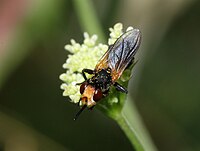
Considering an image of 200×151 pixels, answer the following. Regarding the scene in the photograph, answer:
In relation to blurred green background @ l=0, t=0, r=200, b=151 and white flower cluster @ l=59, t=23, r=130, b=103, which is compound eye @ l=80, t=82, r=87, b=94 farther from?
blurred green background @ l=0, t=0, r=200, b=151

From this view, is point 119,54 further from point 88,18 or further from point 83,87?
point 88,18

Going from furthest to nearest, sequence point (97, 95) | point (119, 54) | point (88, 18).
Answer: point (88, 18) < point (119, 54) < point (97, 95)

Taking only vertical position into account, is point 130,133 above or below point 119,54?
below

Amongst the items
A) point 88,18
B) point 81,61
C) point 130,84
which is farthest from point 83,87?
point 130,84

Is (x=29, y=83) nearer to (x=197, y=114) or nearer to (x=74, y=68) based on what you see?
(x=197, y=114)

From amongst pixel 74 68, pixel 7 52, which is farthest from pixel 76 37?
pixel 74 68

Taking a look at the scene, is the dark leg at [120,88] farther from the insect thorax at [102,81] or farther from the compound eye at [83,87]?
the compound eye at [83,87]
